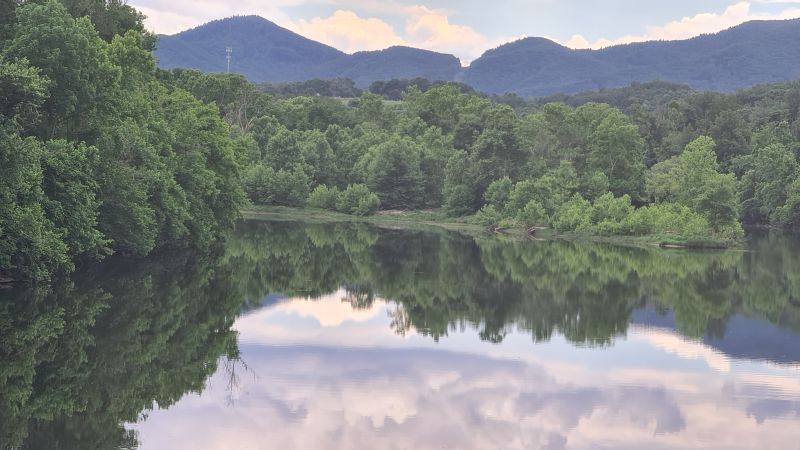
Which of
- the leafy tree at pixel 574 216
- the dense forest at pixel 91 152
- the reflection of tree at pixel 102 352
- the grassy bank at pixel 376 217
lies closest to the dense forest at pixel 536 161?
the leafy tree at pixel 574 216

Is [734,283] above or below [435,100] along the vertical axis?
below

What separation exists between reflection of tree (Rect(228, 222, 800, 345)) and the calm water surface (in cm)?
22

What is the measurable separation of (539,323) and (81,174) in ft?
58.8

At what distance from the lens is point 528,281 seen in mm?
43844

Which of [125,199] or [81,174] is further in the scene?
[125,199]

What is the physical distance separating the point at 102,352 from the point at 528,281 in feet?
80.0

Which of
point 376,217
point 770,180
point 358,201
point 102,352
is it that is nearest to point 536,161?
point 376,217

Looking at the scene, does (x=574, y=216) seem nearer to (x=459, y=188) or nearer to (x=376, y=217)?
(x=459, y=188)

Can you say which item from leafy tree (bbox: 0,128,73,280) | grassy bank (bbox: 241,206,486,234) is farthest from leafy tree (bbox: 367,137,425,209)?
leafy tree (bbox: 0,128,73,280)

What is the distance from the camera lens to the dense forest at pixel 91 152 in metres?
30.5

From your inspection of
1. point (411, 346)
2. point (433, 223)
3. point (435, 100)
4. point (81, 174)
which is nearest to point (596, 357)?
point (411, 346)

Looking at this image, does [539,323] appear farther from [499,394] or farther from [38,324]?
[38,324]

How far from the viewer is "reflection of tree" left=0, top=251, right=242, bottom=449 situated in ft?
58.3

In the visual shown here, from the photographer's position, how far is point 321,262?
165 feet
